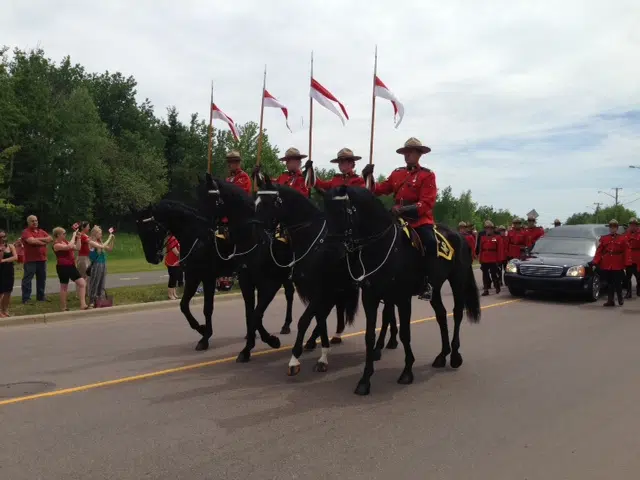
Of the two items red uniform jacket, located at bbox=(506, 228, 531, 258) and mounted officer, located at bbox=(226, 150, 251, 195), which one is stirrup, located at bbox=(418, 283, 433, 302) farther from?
red uniform jacket, located at bbox=(506, 228, 531, 258)

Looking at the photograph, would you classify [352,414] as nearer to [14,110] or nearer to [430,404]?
[430,404]

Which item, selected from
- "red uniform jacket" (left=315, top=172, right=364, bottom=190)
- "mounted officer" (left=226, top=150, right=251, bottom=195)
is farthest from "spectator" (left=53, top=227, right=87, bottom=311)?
"red uniform jacket" (left=315, top=172, right=364, bottom=190)

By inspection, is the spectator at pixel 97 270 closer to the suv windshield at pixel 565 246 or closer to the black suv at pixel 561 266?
the black suv at pixel 561 266

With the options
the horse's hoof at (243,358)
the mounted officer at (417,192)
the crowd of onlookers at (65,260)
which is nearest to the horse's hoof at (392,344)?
the mounted officer at (417,192)

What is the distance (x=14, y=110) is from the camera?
46.4 m

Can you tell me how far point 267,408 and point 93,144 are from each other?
5779 cm

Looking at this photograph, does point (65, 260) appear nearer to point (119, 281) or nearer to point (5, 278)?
point (5, 278)

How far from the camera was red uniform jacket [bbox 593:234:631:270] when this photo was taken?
521 inches

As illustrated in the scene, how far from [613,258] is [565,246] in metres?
2.42

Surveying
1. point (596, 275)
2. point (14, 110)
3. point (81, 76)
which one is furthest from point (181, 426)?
point (81, 76)

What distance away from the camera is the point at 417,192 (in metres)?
6.95

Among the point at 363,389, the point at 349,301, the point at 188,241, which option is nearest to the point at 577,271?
the point at 349,301

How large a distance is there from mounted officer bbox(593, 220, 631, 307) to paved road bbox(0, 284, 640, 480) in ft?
15.7

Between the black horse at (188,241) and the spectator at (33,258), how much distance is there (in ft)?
18.0
